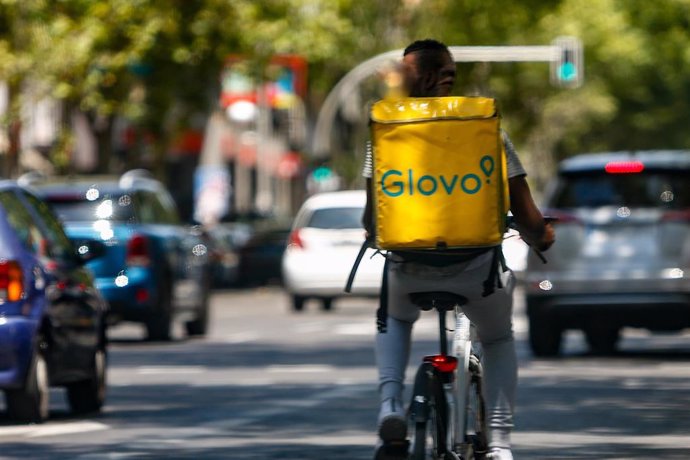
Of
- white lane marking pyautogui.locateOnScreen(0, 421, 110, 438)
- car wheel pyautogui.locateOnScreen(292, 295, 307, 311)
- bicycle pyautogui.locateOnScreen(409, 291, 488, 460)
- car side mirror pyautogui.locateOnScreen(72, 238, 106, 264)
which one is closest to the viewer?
bicycle pyautogui.locateOnScreen(409, 291, 488, 460)

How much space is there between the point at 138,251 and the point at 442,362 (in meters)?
13.5

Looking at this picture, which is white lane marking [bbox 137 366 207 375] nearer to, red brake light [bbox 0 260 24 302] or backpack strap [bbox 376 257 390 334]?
red brake light [bbox 0 260 24 302]

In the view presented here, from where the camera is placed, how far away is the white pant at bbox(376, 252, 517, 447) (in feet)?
24.2

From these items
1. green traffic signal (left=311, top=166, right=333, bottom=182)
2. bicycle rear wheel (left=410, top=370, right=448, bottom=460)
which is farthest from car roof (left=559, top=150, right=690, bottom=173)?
green traffic signal (left=311, top=166, right=333, bottom=182)

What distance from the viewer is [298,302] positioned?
99.8 feet

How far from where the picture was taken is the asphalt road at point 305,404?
10.7 m

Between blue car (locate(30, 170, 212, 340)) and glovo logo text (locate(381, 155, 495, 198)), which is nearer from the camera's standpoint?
glovo logo text (locate(381, 155, 495, 198))

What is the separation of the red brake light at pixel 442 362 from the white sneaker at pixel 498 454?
0.46 metres

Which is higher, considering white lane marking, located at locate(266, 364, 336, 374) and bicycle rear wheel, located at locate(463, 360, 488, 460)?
bicycle rear wheel, located at locate(463, 360, 488, 460)

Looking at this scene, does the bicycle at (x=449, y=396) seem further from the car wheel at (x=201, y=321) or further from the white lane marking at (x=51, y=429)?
the car wheel at (x=201, y=321)

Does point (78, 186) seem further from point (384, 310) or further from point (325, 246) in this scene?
point (384, 310)

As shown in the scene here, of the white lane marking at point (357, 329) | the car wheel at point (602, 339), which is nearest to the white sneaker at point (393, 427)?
the car wheel at point (602, 339)

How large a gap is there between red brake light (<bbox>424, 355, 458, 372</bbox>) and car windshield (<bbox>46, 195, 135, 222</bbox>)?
43.4 feet

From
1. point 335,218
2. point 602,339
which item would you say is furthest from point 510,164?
point 335,218
